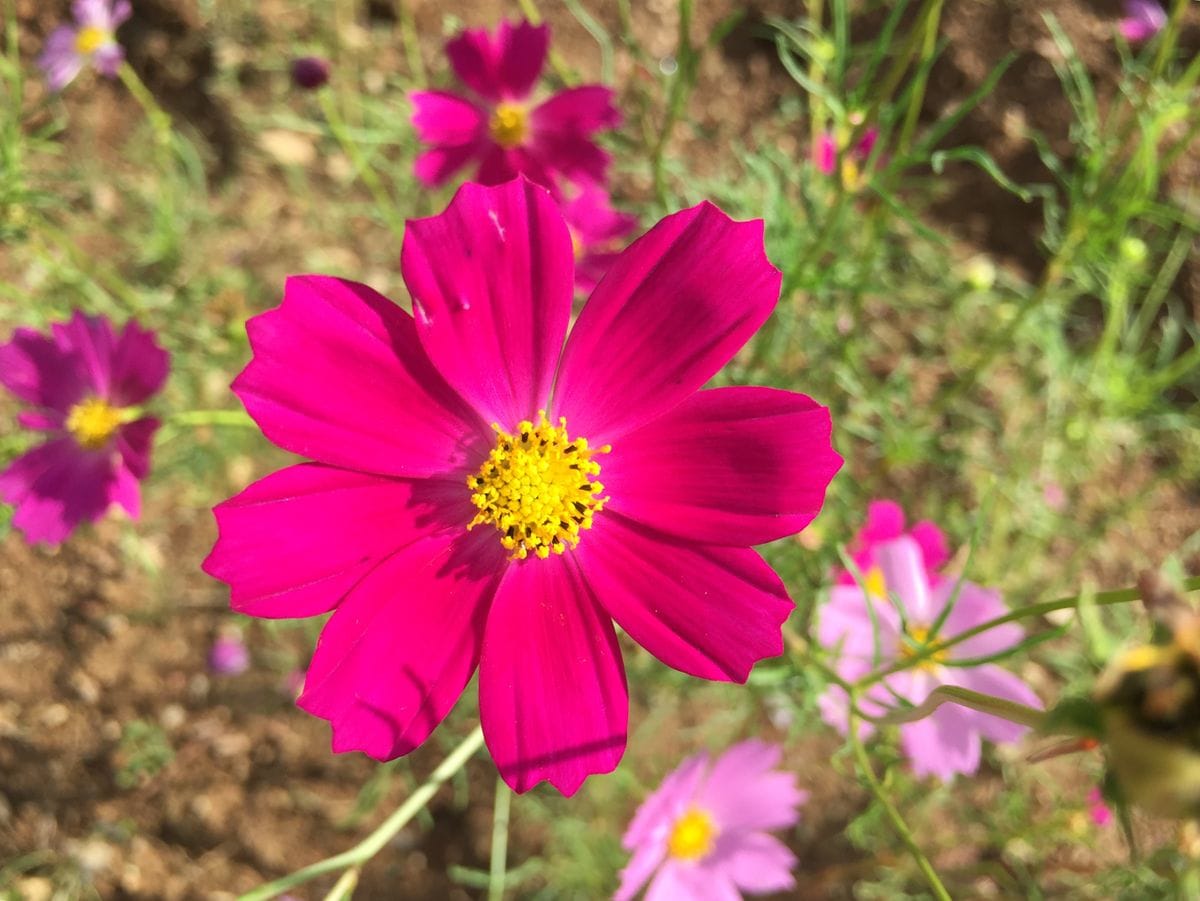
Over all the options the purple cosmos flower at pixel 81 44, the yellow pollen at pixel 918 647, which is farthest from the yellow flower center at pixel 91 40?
the yellow pollen at pixel 918 647

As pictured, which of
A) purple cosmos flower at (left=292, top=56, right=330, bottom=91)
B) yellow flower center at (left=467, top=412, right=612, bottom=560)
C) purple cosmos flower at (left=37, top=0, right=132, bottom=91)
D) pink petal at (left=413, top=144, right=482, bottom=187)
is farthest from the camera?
purple cosmos flower at (left=37, top=0, right=132, bottom=91)

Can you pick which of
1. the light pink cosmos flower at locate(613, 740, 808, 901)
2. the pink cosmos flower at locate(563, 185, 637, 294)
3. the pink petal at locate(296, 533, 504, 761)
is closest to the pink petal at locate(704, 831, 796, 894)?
the light pink cosmos flower at locate(613, 740, 808, 901)

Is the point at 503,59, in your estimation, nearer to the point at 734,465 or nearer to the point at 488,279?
the point at 488,279

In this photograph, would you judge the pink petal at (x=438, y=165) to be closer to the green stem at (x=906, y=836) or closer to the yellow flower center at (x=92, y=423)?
the yellow flower center at (x=92, y=423)

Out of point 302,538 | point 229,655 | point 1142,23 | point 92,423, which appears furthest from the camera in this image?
point 229,655

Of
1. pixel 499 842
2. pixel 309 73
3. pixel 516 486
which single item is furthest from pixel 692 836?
pixel 309 73

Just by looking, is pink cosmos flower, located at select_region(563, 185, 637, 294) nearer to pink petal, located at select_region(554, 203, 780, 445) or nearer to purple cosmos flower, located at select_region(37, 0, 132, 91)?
pink petal, located at select_region(554, 203, 780, 445)
